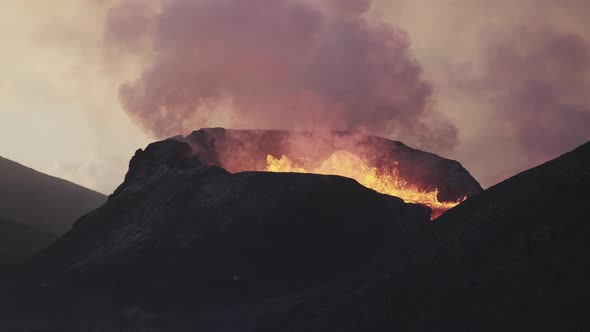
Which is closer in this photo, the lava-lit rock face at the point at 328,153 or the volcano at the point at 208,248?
the volcano at the point at 208,248

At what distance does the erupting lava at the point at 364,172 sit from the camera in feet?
130

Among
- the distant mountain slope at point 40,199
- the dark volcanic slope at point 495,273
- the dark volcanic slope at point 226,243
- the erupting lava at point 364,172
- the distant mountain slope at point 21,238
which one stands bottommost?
the dark volcanic slope at point 495,273

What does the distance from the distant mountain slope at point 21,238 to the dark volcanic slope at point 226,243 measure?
22.3 m

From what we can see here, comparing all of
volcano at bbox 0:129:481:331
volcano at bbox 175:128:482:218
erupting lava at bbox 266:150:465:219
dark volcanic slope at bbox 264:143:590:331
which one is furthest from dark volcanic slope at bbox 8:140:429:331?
erupting lava at bbox 266:150:465:219

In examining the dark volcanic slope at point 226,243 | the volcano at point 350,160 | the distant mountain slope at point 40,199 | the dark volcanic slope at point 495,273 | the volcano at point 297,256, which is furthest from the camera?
the distant mountain slope at point 40,199

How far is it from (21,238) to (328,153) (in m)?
30.9

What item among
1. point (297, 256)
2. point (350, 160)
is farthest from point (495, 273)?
point (350, 160)

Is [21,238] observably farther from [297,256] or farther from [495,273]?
[495,273]

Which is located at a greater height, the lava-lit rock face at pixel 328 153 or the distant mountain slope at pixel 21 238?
the distant mountain slope at pixel 21 238

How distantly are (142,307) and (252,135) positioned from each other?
16590 mm

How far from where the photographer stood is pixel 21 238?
187 ft

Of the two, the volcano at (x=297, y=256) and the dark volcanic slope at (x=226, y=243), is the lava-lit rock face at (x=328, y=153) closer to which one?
the volcano at (x=297, y=256)

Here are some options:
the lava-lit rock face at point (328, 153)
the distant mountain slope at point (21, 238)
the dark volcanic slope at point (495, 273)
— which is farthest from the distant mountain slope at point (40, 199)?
the dark volcanic slope at point (495, 273)

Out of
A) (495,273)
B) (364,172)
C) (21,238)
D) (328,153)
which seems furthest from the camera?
(21,238)
